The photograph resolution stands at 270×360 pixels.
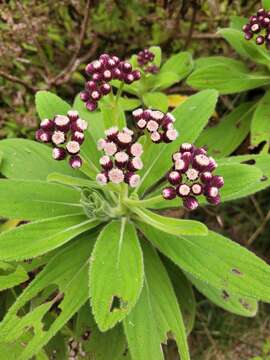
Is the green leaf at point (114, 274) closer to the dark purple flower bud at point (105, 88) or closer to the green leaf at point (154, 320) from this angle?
the green leaf at point (154, 320)

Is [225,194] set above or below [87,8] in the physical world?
below

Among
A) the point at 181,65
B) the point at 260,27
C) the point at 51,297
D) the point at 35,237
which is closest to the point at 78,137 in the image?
the point at 35,237

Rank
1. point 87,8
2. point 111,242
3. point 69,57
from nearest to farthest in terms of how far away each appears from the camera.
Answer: point 111,242 < point 87,8 < point 69,57

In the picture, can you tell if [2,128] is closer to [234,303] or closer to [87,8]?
[87,8]

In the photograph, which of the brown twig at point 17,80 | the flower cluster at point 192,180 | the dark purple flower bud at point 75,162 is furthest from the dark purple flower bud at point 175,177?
the brown twig at point 17,80

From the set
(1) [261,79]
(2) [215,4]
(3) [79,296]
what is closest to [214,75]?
(1) [261,79]

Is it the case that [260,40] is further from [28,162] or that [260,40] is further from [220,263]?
[28,162]
